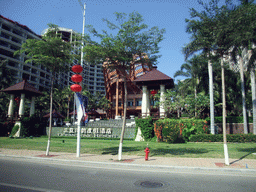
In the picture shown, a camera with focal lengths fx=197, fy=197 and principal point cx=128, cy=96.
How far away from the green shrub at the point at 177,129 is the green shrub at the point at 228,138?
2.90 ft

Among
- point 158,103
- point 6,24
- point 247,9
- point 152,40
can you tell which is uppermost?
point 6,24

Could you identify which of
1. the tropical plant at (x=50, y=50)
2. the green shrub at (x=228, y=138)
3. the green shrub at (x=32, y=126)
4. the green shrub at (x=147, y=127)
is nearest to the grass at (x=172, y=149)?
the green shrub at (x=228, y=138)

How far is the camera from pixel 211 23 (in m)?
11.0

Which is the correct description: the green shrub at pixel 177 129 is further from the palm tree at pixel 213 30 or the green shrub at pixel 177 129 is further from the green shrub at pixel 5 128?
the green shrub at pixel 5 128

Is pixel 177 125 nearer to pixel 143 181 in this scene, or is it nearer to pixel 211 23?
pixel 211 23

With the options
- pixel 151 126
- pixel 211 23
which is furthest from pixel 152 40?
pixel 151 126

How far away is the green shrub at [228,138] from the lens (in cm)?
1972

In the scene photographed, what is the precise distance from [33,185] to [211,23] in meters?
11.3

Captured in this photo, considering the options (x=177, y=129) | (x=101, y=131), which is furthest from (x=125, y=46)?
(x=101, y=131)

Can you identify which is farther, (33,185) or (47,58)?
(47,58)

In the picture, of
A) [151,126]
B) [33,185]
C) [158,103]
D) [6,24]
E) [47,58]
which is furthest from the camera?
[6,24]

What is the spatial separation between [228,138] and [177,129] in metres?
5.14

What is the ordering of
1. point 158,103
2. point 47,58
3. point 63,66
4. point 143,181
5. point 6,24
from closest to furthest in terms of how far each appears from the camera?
point 143,181 < point 47,58 < point 63,66 < point 158,103 < point 6,24

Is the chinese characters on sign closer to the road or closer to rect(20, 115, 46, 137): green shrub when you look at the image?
rect(20, 115, 46, 137): green shrub
